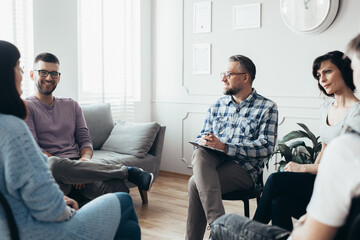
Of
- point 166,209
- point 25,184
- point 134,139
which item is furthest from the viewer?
point 134,139

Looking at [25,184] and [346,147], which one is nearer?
[346,147]

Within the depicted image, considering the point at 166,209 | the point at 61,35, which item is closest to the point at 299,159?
the point at 166,209

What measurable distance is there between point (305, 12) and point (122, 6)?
1945 millimetres

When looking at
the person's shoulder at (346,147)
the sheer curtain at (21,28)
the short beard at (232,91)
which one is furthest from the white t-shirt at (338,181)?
the sheer curtain at (21,28)

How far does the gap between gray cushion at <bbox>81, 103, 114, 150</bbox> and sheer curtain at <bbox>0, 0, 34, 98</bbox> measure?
1.74 ft

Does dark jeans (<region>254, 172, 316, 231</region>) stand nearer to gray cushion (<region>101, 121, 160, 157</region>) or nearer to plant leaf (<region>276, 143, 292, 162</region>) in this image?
plant leaf (<region>276, 143, 292, 162</region>)

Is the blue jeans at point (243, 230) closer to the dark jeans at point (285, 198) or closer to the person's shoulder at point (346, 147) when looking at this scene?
the person's shoulder at point (346, 147)

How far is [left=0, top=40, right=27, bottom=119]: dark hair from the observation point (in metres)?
1.27

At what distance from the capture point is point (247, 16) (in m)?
4.03

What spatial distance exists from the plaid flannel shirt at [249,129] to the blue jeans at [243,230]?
1256 mm

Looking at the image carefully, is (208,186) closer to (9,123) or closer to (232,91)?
(232,91)

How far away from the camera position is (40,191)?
122 centimetres

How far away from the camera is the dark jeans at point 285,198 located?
2021mm

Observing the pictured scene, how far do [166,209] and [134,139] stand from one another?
0.66 metres
